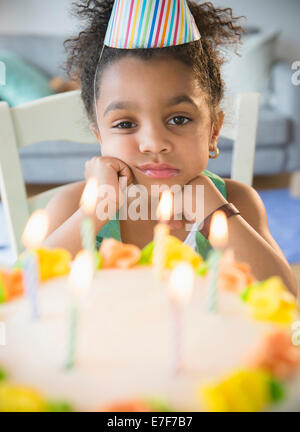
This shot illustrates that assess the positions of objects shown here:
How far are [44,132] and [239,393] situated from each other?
550 millimetres

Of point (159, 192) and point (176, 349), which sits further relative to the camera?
point (159, 192)

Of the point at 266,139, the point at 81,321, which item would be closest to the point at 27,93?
the point at 266,139

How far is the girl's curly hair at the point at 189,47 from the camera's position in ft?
1.83

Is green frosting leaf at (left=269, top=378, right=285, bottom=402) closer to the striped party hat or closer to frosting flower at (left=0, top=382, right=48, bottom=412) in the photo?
frosting flower at (left=0, top=382, right=48, bottom=412)

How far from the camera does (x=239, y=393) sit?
0.89ft

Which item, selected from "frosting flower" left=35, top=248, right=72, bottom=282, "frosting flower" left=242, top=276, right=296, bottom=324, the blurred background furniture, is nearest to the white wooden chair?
the blurred background furniture

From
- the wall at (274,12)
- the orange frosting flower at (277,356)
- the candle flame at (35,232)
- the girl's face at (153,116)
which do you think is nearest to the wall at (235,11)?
the wall at (274,12)

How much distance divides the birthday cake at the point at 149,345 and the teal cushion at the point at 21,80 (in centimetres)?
85

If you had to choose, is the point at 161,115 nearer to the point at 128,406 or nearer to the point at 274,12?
the point at 274,12

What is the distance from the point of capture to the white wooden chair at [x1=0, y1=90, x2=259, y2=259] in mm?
692

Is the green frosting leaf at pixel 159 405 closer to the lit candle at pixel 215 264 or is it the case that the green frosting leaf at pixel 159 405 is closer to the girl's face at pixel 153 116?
the lit candle at pixel 215 264
